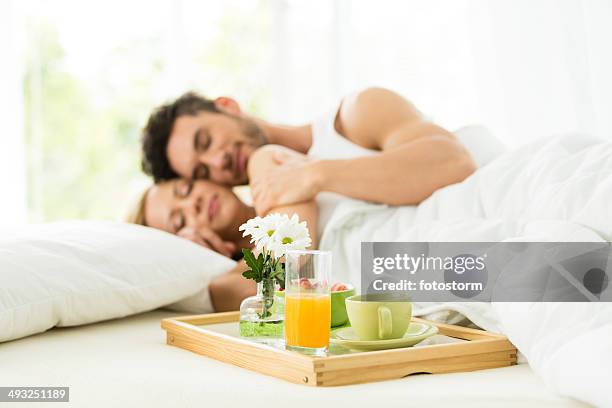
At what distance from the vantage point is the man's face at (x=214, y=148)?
228 centimetres

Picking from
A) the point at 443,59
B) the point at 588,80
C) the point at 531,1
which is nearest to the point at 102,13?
the point at 443,59

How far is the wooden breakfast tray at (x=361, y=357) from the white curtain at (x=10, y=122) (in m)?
1.93

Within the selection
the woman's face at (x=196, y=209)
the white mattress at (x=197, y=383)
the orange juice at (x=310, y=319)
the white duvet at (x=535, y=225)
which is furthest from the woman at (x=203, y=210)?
the orange juice at (x=310, y=319)

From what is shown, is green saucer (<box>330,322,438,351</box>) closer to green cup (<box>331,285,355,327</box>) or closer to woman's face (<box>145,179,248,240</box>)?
green cup (<box>331,285,355,327</box>)

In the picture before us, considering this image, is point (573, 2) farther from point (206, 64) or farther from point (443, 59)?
point (206, 64)

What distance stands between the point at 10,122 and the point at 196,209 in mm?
1251

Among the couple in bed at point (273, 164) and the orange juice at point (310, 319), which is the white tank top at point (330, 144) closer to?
the couple in bed at point (273, 164)

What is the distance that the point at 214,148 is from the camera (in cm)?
228

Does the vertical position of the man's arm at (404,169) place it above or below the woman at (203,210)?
above

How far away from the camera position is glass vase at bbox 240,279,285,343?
4.28 feet

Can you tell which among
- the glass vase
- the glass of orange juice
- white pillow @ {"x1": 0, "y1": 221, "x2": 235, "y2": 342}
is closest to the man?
white pillow @ {"x1": 0, "y1": 221, "x2": 235, "y2": 342}

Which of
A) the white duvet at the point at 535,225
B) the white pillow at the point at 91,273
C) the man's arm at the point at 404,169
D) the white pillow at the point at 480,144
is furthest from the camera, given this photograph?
the white pillow at the point at 480,144

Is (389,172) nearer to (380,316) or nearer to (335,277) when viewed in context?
(335,277)

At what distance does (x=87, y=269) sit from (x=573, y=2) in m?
1.43
